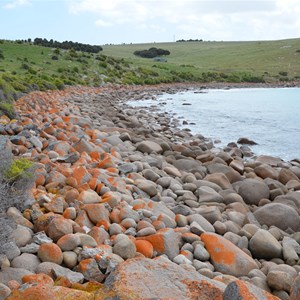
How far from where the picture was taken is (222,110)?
80.2 feet

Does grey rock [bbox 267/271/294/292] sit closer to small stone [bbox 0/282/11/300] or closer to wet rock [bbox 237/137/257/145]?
small stone [bbox 0/282/11/300]

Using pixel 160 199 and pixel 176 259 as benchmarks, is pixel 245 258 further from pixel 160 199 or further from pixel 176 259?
pixel 160 199

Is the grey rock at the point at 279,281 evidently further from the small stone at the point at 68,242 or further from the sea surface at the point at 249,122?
the sea surface at the point at 249,122

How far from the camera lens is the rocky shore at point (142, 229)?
10.7ft

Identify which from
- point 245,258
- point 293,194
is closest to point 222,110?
point 293,194

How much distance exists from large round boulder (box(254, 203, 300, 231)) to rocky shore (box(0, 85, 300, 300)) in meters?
0.01

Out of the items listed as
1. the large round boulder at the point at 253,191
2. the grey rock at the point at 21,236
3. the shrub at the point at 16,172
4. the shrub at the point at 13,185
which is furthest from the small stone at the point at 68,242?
the large round boulder at the point at 253,191

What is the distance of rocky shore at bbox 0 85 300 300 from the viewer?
325 cm

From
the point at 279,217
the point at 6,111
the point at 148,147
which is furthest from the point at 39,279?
the point at 148,147

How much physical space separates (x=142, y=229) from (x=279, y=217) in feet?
8.69

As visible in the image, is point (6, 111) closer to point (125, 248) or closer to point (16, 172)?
point (16, 172)

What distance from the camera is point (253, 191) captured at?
7863 millimetres

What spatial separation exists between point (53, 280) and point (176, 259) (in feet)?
4.51

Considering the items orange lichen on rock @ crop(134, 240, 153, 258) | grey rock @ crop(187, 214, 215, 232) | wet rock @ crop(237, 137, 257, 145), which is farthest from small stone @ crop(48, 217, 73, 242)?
wet rock @ crop(237, 137, 257, 145)
